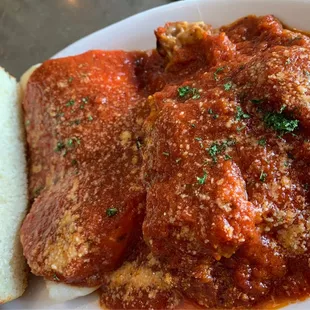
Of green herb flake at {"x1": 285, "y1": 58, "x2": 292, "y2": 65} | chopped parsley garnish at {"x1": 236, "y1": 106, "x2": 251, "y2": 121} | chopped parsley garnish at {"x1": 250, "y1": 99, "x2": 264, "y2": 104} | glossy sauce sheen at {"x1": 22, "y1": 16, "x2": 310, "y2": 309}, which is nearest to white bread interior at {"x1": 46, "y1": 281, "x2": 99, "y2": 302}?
glossy sauce sheen at {"x1": 22, "y1": 16, "x2": 310, "y2": 309}

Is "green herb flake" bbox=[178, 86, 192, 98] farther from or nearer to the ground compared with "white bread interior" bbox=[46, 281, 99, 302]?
farther from the ground

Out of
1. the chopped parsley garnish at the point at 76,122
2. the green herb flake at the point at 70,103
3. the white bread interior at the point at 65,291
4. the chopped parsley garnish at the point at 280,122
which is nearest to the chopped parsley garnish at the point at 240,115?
the chopped parsley garnish at the point at 280,122

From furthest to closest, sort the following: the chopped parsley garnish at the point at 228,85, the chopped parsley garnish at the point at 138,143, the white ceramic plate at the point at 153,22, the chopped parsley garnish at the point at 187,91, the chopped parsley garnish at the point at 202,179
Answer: the white ceramic plate at the point at 153,22 → the chopped parsley garnish at the point at 138,143 → the chopped parsley garnish at the point at 187,91 → the chopped parsley garnish at the point at 228,85 → the chopped parsley garnish at the point at 202,179

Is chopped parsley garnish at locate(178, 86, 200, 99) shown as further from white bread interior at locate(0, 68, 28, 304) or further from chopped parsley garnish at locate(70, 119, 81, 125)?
white bread interior at locate(0, 68, 28, 304)

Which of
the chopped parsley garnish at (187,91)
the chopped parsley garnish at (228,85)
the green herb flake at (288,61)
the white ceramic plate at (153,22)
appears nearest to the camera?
the green herb flake at (288,61)

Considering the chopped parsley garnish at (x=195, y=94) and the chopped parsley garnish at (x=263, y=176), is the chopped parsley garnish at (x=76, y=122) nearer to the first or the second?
Result: the chopped parsley garnish at (x=195, y=94)

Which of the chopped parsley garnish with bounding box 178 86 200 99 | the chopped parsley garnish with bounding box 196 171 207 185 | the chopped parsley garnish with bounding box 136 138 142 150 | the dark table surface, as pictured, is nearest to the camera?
the chopped parsley garnish with bounding box 196 171 207 185

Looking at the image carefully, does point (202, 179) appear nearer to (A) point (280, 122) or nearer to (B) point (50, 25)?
(A) point (280, 122)
